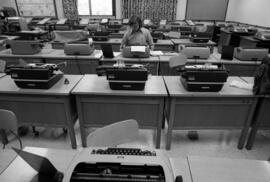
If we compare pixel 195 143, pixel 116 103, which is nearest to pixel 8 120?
pixel 116 103

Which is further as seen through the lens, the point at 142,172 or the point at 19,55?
the point at 19,55

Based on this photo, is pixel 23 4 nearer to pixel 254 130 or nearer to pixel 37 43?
pixel 37 43

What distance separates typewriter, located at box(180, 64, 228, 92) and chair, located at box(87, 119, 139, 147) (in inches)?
31.3

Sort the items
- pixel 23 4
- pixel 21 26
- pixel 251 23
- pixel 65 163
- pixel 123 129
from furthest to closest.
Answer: pixel 23 4 → pixel 251 23 → pixel 21 26 → pixel 123 129 → pixel 65 163

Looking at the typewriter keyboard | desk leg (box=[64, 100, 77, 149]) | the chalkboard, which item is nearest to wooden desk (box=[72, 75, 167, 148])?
desk leg (box=[64, 100, 77, 149])

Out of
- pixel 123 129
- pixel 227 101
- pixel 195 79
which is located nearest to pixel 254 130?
pixel 227 101

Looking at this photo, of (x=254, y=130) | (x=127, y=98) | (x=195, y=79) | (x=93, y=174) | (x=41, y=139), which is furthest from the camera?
(x=41, y=139)

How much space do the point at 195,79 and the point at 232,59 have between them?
65.1 inches

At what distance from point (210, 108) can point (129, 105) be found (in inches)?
34.6

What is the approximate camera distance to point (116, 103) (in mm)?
1938

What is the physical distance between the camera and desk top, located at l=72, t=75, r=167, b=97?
1801 mm

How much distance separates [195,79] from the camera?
1728mm

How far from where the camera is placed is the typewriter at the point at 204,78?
170cm

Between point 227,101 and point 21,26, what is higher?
point 21,26
